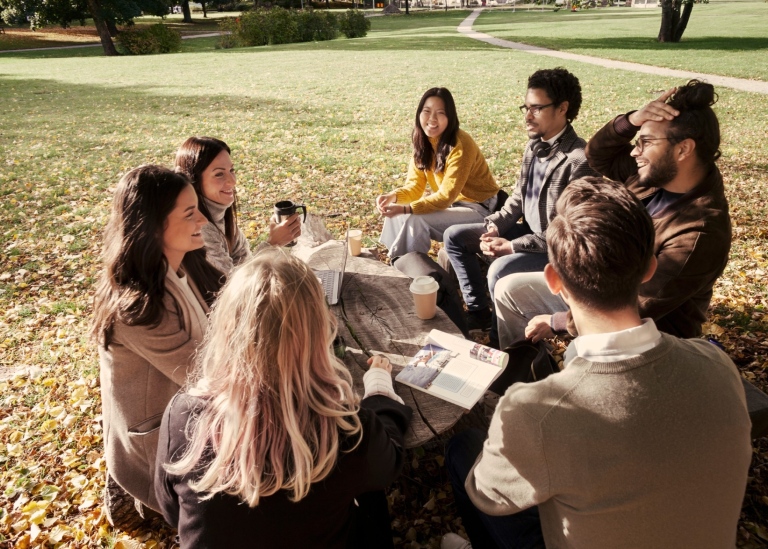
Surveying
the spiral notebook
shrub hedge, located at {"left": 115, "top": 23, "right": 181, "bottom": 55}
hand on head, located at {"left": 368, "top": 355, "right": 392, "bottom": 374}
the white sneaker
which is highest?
shrub hedge, located at {"left": 115, "top": 23, "right": 181, "bottom": 55}

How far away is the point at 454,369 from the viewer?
8.23ft

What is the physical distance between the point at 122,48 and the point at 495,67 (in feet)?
77.6

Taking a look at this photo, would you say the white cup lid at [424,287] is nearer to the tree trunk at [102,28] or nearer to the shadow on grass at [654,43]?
the shadow on grass at [654,43]

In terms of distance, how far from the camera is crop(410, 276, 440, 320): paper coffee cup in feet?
9.41

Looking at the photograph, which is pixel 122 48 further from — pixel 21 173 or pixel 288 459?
pixel 288 459

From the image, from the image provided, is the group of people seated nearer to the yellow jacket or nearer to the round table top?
the round table top

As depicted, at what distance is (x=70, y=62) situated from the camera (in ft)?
84.2

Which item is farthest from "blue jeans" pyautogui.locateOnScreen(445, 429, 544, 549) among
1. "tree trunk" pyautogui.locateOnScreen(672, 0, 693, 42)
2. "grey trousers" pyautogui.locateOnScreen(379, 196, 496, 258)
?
"tree trunk" pyautogui.locateOnScreen(672, 0, 693, 42)

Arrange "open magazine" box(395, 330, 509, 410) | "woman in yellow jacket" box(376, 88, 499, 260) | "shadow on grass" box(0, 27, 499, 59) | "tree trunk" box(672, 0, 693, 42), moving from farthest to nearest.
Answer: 1. "shadow on grass" box(0, 27, 499, 59)
2. "tree trunk" box(672, 0, 693, 42)
3. "woman in yellow jacket" box(376, 88, 499, 260)
4. "open magazine" box(395, 330, 509, 410)

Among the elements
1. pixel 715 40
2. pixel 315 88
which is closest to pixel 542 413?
pixel 315 88

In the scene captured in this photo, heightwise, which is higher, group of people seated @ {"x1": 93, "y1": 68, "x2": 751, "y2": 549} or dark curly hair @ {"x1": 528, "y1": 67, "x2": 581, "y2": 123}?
dark curly hair @ {"x1": 528, "y1": 67, "x2": 581, "y2": 123}

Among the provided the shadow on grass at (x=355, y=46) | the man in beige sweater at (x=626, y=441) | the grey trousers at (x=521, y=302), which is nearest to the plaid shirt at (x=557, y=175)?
the grey trousers at (x=521, y=302)

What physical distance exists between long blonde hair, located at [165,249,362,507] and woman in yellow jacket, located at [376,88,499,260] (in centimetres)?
325

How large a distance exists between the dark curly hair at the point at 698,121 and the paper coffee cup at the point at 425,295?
5.05 feet
